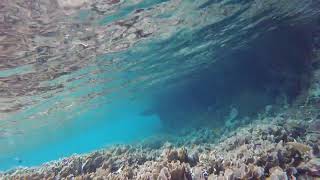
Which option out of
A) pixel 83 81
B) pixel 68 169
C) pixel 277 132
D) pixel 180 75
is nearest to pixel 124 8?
pixel 68 169

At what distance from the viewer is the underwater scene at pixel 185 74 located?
26.9ft

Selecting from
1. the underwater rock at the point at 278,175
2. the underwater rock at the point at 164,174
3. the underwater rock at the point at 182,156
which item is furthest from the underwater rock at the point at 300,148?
the underwater rock at the point at 164,174

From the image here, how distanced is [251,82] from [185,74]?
1111cm

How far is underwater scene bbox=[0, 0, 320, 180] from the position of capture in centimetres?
821

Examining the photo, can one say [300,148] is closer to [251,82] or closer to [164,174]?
[164,174]

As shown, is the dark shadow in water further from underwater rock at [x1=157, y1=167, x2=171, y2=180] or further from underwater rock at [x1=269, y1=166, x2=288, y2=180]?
underwater rock at [x1=157, y1=167, x2=171, y2=180]

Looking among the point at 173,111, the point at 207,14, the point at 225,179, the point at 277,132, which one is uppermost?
the point at 207,14

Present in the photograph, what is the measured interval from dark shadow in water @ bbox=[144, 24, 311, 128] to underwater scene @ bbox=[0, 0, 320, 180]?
0.11 meters

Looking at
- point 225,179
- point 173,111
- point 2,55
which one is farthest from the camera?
point 173,111

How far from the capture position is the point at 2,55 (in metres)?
14.9

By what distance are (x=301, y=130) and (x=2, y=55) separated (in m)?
15.1

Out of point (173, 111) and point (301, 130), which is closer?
point (301, 130)

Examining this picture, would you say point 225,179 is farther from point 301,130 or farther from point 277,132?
point 301,130

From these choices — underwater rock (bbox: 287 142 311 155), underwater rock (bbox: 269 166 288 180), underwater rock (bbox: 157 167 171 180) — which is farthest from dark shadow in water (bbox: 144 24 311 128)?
underwater rock (bbox: 157 167 171 180)
